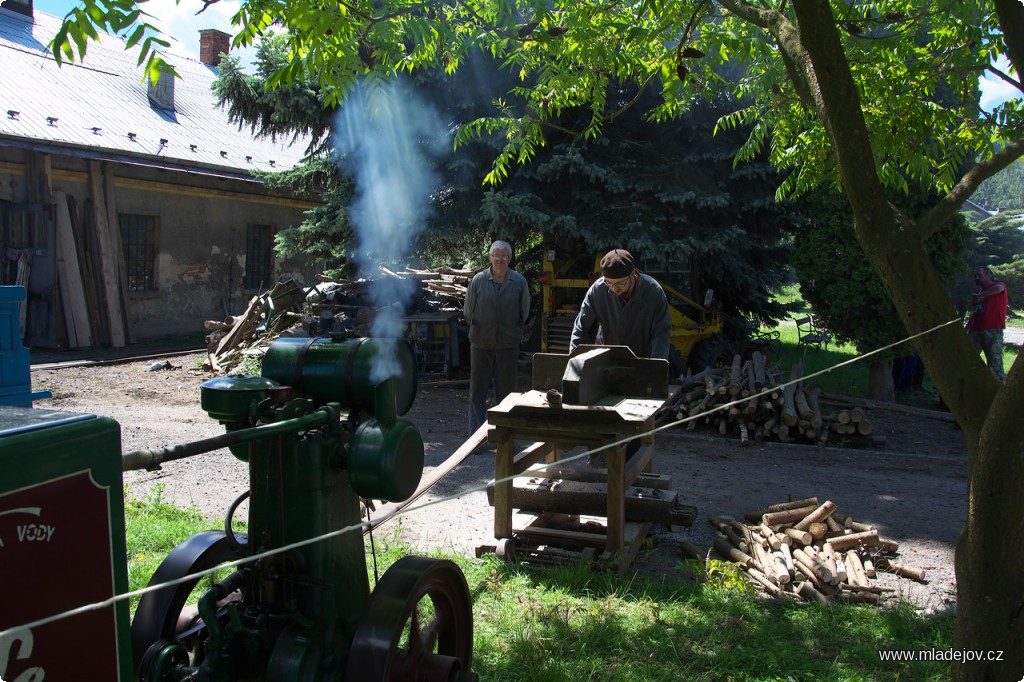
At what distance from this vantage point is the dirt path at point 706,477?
546cm

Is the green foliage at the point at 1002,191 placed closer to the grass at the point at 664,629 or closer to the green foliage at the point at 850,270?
the green foliage at the point at 850,270

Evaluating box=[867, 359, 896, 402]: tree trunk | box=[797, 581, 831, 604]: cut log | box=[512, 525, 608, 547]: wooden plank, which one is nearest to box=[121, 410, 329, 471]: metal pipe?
box=[512, 525, 608, 547]: wooden plank

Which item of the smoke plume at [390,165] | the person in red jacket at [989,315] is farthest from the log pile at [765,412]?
the smoke plume at [390,165]

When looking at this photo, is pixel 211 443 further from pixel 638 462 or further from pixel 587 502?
pixel 638 462

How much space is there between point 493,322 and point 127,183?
11490 mm

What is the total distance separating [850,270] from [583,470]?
6.44 metres

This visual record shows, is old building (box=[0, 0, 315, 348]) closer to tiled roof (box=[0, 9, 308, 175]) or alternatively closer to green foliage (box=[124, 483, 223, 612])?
tiled roof (box=[0, 9, 308, 175])

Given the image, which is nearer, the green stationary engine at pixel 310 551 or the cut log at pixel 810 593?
the green stationary engine at pixel 310 551

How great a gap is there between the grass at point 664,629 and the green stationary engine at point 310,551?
875 mm

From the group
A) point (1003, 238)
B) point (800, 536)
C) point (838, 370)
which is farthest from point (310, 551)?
point (1003, 238)

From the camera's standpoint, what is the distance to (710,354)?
37.4 ft

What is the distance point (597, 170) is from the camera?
10.7 meters

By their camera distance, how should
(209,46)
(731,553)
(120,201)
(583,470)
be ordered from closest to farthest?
(731,553) → (583,470) → (120,201) → (209,46)

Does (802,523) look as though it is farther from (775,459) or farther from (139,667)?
(139,667)
